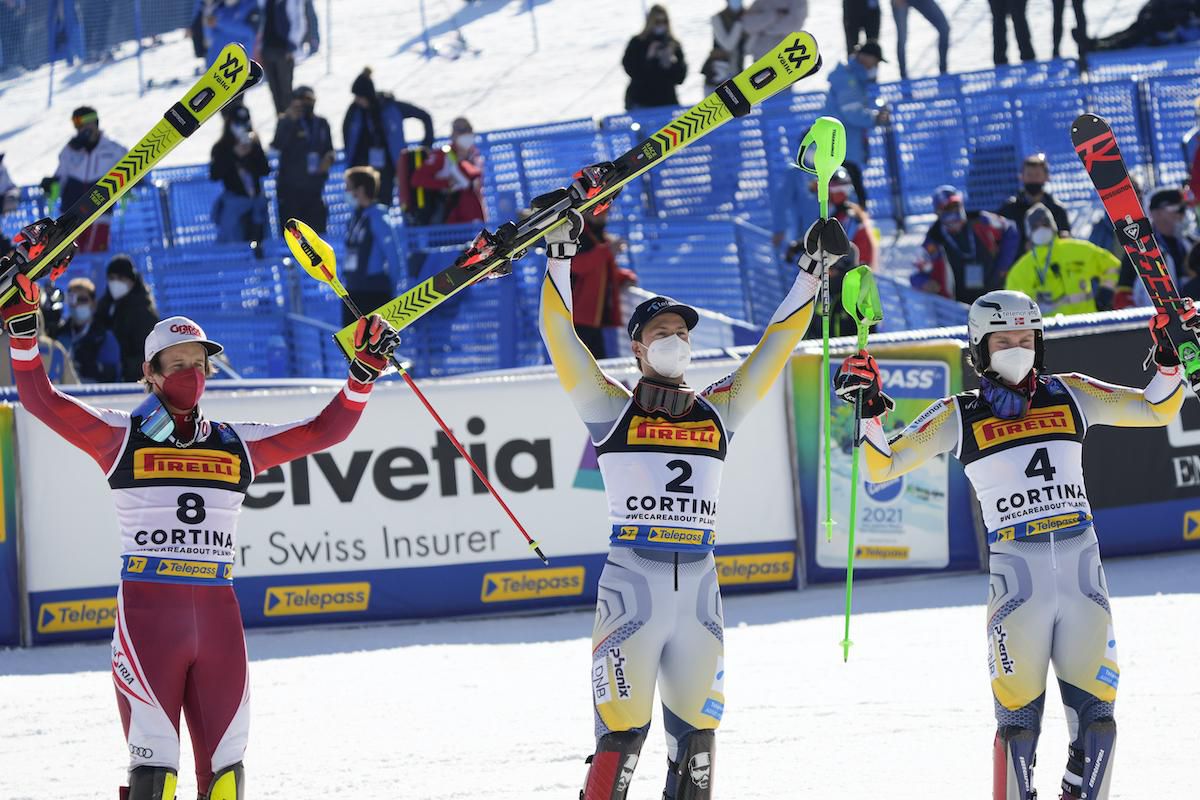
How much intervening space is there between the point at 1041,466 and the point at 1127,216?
46.1 inches

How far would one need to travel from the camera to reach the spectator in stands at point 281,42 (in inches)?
813

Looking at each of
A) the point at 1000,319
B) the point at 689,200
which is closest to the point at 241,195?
the point at 689,200

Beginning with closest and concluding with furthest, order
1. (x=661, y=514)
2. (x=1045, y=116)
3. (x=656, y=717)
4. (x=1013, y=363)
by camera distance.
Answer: (x=661, y=514), (x=1013, y=363), (x=656, y=717), (x=1045, y=116)

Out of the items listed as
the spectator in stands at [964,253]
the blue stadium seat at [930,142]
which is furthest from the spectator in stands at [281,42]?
the spectator in stands at [964,253]

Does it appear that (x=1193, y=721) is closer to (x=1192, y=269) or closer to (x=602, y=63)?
(x=1192, y=269)

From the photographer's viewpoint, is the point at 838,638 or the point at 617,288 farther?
the point at 617,288

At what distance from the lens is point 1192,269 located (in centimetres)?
1299

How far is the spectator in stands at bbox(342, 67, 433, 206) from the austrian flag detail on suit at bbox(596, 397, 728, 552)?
10795 millimetres

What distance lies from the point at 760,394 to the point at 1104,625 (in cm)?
153

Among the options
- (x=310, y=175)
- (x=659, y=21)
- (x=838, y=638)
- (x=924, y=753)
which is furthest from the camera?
(x=659, y=21)

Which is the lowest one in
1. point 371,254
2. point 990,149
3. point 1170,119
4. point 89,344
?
point 89,344

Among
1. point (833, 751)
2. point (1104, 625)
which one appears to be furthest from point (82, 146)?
point (1104, 625)

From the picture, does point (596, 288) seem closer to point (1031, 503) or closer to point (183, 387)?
point (183, 387)

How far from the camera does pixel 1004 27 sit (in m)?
20.1
